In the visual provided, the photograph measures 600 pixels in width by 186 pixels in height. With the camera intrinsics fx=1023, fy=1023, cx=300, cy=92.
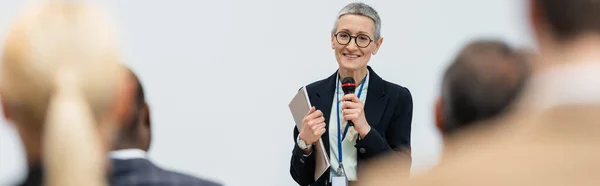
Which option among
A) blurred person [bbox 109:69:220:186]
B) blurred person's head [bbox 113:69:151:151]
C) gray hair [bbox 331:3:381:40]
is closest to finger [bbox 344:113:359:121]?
gray hair [bbox 331:3:381:40]

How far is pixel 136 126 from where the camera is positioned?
77.5 inches

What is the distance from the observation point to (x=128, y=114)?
1.91 metres

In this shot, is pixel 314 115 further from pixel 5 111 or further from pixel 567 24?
pixel 567 24

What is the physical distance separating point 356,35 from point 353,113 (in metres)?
0.49

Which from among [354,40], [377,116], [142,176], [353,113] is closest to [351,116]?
[353,113]

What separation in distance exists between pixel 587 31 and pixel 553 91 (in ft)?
0.32

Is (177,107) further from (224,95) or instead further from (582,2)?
(582,2)

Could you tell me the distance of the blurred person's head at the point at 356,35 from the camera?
407 centimetres

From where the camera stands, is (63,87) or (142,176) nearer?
(63,87)

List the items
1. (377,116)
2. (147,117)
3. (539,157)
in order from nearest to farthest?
1. (539,157)
2. (147,117)
3. (377,116)

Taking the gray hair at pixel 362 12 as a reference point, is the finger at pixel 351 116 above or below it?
below

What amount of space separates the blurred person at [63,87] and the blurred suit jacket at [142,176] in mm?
216

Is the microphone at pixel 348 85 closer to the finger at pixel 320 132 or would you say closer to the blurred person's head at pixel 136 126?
the finger at pixel 320 132

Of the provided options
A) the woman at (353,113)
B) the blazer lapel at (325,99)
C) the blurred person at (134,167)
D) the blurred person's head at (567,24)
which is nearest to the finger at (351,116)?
the woman at (353,113)
